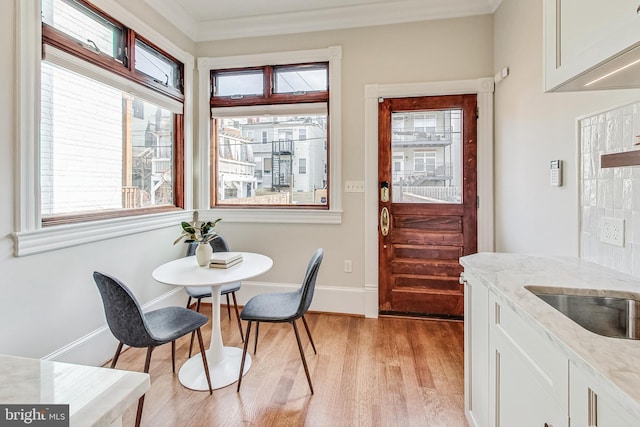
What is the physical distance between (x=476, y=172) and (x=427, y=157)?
45 centimetres

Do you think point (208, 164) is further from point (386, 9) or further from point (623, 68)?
point (623, 68)

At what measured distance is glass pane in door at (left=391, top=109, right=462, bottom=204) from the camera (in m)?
2.85

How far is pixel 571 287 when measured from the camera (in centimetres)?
113

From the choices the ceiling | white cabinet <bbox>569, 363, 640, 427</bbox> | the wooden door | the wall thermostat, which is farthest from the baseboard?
the ceiling

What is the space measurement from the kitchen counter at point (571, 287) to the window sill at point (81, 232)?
7.60ft

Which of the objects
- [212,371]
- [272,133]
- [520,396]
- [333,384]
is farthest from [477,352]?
[272,133]

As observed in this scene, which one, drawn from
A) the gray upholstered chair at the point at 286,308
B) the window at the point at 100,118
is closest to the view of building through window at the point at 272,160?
the window at the point at 100,118

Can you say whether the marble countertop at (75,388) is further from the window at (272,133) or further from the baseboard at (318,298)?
the window at (272,133)

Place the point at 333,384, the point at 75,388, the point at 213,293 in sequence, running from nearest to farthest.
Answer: the point at 75,388 < the point at 333,384 < the point at 213,293

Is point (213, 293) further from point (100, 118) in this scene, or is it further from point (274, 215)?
point (100, 118)

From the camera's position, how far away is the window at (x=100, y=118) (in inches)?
74.7

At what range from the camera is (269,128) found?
319cm

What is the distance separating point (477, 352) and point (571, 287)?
0.51 metres

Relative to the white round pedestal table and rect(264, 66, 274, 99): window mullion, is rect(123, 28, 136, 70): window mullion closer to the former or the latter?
rect(264, 66, 274, 99): window mullion
